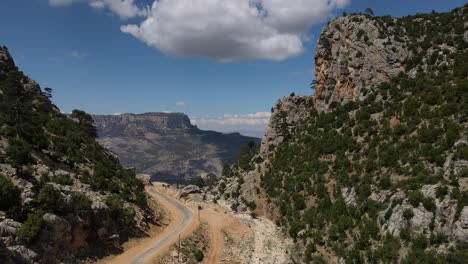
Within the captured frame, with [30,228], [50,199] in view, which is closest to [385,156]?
[50,199]

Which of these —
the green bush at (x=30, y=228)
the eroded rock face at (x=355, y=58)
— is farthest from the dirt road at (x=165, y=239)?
the eroded rock face at (x=355, y=58)

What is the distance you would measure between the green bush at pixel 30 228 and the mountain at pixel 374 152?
31859 millimetres

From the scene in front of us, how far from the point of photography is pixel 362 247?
1558 inches

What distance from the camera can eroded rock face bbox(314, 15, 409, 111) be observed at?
6588 centimetres

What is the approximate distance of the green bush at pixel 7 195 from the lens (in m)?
28.5

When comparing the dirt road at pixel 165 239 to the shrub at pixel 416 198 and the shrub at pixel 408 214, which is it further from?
the shrub at pixel 416 198

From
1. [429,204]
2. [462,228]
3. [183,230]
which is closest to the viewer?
[462,228]

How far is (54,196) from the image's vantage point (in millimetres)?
32562

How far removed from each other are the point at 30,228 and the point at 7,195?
359 cm

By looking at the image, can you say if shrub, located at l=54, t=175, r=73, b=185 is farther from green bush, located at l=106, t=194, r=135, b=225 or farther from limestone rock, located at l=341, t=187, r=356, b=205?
limestone rock, located at l=341, t=187, r=356, b=205

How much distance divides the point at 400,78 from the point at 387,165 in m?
23.7

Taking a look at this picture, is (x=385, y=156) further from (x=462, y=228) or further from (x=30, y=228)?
(x=30, y=228)

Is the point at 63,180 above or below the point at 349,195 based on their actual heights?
above

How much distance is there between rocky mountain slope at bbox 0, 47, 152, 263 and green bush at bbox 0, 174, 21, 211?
7 centimetres
